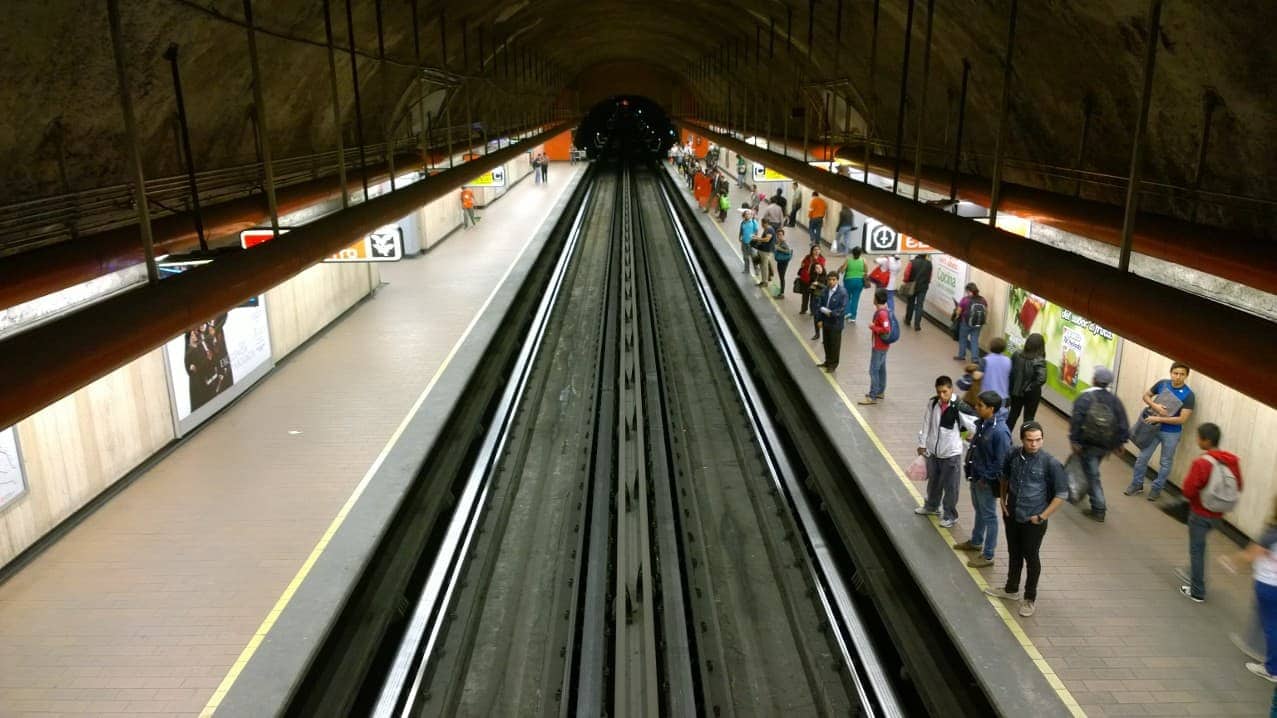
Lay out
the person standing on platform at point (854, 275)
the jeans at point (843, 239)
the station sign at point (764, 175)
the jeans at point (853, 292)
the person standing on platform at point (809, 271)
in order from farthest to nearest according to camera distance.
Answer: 1. the station sign at point (764, 175)
2. the jeans at point (843, 239)
3. the jeans at point (853, 292)
4. the person standing on platform at point (809, 271)
5. the person standing on platform at point (854, 275)

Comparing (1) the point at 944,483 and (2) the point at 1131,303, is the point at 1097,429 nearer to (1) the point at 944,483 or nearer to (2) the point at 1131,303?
(1) the point at 944,483

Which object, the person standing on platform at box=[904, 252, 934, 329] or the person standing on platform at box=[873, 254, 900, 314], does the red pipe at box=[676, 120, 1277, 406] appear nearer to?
the person standing on platform at box=[873, 254, 900, 314]

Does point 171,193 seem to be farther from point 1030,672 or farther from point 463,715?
point 1030,672

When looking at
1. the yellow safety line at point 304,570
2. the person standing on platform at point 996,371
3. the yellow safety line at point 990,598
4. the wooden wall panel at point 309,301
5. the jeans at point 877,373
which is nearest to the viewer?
the yellow safety line at point 990,598

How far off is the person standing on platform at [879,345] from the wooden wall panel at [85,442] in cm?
764

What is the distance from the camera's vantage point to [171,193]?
7.54m

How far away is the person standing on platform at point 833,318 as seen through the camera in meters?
10.9

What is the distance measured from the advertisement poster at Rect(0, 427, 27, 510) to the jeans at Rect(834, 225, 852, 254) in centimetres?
1431

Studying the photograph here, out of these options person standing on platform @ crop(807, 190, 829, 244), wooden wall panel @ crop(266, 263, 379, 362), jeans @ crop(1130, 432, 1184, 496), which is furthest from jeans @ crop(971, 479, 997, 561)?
person standing on platform @ crop(807, 190, 829, 244)

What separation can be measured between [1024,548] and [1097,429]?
165 cm

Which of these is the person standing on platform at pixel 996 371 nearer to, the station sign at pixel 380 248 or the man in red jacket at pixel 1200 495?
the man in red jacket at pixel 1200 495

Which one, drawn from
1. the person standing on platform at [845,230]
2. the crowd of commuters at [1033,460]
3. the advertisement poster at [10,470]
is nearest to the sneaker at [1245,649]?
the crowd of commuters at [1033,460]

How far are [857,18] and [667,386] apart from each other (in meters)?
5.68

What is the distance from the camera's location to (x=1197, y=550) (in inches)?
241
